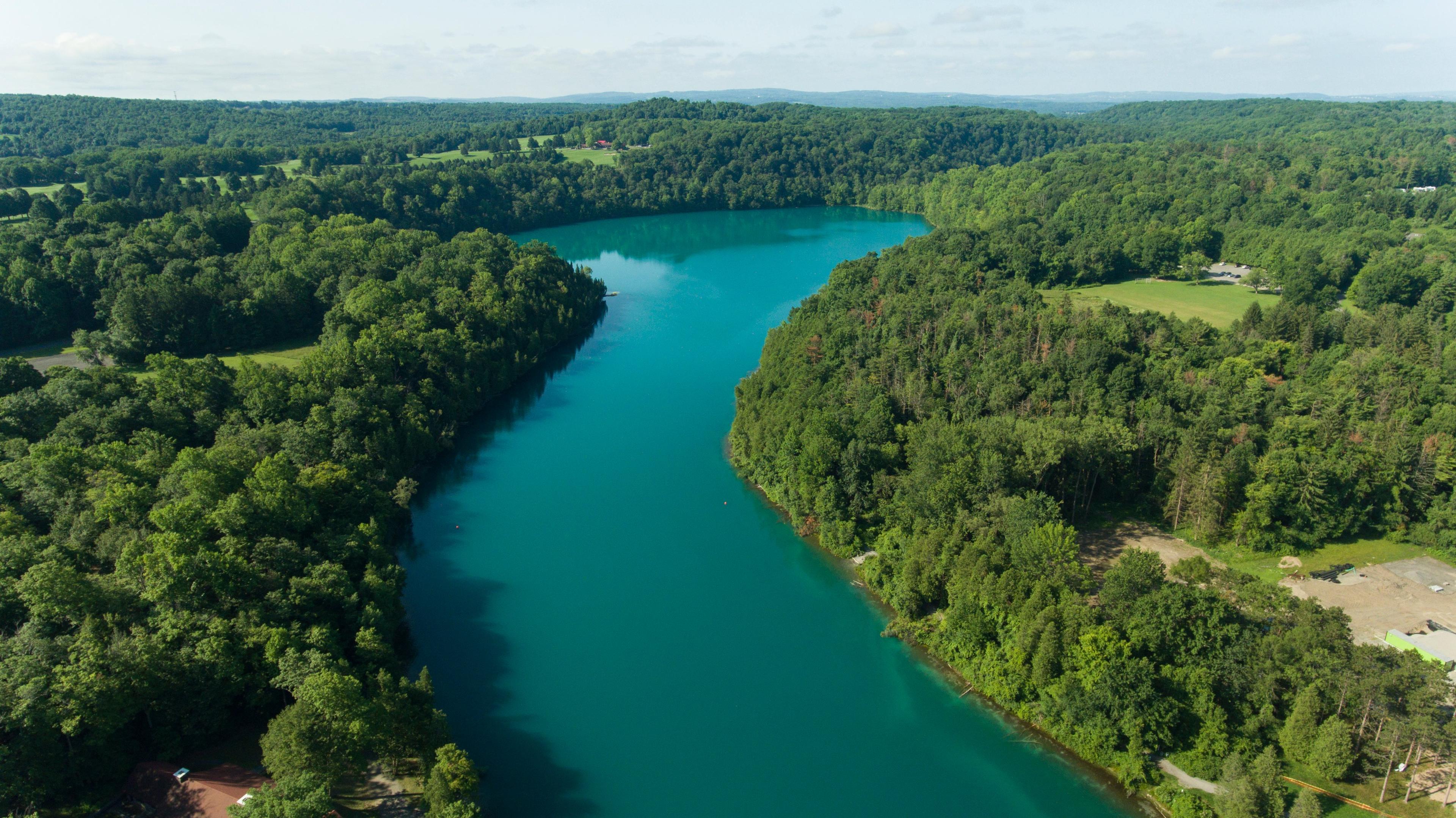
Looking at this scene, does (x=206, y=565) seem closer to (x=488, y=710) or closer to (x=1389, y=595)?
(x=488, y=710)

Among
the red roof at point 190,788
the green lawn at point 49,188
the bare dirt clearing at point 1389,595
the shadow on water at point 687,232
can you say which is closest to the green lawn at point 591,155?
the shadow on water at point 687,232

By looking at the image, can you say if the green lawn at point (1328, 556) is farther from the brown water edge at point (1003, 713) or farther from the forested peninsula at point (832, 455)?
the brown water edge at point (1003, 713)

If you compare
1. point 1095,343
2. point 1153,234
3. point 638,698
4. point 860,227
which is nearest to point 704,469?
point 638,698

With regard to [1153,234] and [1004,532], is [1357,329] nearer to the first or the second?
[1153,234]

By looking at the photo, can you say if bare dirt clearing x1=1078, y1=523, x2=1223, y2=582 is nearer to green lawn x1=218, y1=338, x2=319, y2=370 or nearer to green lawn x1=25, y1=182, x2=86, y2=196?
green lawn x1=218, y1=338, x2=319, y2=370

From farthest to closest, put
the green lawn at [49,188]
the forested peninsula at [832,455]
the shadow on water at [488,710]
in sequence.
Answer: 1. the green lawn at [49,188]
2. the shadow on water at [488,710]
3. the forested peninsula at [832,455]

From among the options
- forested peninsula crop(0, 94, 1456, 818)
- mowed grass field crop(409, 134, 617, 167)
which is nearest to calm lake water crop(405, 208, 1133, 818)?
forested peninsula crop(0, 94, 1456, 818)
